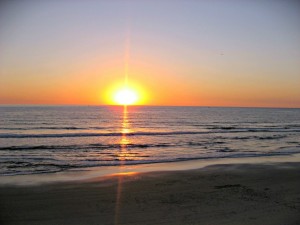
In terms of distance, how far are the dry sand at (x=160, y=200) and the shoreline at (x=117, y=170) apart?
2.40 ft

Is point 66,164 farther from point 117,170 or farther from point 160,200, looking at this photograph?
A: point 160,200

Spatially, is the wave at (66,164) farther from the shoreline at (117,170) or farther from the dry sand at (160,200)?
the dry sand at (160,200)

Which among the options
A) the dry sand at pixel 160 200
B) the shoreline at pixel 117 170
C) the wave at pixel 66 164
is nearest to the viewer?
the dry sand at pixel 160 200

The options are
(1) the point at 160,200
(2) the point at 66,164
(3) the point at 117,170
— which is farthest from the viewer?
(2) the point at 66,164

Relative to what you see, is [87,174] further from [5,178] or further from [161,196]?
[161,196]

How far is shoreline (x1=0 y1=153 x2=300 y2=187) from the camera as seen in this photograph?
33.5ft

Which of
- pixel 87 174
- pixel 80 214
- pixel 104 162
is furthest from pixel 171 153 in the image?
pixel 80 214

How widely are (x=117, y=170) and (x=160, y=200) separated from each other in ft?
16.7

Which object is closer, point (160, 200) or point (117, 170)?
point (160, 200)

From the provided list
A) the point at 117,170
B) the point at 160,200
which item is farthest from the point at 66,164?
the point at 160,200

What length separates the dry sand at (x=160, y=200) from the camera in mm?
6242

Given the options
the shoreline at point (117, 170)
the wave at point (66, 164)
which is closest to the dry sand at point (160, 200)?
the shoreline at point (117, 170)

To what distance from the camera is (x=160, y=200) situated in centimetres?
754

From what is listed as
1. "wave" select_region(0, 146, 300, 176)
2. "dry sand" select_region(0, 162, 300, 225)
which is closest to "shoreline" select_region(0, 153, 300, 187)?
"wave" select_region(0, 146, 300, 176)
